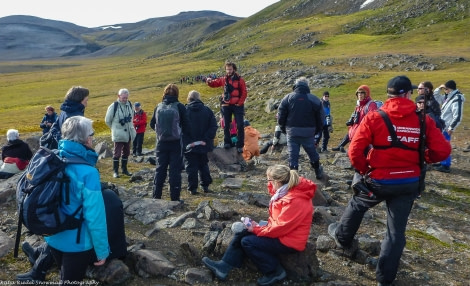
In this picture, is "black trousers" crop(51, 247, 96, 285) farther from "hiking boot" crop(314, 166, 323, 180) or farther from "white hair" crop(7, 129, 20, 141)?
"white hair" crop(7, 129, 20, 141)

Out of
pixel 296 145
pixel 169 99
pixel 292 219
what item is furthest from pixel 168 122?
pixel 292 219

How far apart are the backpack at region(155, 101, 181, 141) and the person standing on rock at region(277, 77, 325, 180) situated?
2796 mm

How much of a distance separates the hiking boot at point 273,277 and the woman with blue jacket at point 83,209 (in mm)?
2276

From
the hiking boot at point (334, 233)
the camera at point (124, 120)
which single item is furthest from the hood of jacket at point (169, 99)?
Answer: the hiking boot at point (334, 233)

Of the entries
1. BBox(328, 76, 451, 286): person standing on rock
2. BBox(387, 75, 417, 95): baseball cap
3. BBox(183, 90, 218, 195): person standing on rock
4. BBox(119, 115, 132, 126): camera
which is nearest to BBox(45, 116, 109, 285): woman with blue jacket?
BBox(328, 76, 451, 286): person standing on rock

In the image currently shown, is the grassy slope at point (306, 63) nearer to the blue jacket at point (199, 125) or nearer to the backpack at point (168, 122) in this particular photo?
the blue jacket at point (199, 125)

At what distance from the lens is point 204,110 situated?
10742 millimetres

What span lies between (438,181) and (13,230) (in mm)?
11584

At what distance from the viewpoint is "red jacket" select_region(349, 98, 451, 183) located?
5.83m

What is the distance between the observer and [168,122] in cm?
949

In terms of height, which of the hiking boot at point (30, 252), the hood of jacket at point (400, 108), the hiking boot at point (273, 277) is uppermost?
the hood of jacket at point (400, 108)

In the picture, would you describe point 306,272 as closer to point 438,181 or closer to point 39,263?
point 39,263

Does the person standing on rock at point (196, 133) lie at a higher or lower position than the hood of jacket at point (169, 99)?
lower

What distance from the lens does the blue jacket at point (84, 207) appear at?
4.88 metres
